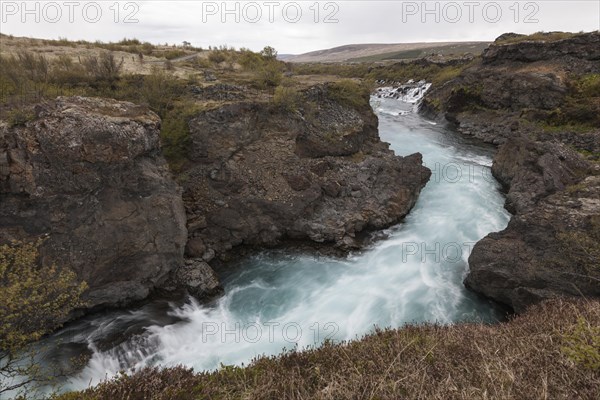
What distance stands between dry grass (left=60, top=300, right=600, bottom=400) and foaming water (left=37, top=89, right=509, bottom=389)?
3781 millimetres

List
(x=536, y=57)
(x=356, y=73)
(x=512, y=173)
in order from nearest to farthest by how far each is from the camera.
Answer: (x=512, y=173) → (x=536, y=57) → (x=356, y=73)

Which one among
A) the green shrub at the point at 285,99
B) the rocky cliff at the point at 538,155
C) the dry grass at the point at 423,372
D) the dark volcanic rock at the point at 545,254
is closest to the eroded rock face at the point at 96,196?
the dry grass at the point at 423,372

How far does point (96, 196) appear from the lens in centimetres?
1159

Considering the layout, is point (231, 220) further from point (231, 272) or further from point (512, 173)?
point (512, 173)

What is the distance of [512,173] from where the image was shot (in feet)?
67.2

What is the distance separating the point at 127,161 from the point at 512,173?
20.5 m

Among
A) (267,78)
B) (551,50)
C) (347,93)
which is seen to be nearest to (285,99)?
(267,78)

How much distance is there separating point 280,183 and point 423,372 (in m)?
11.6

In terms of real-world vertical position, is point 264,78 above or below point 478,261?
above

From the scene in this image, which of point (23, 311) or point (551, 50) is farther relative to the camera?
point (551, 50)

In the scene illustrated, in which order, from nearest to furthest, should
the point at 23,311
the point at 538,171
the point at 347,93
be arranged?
the point at 23,311 < the point at 538,171 < the point at 347,93

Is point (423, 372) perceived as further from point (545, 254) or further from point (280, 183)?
point (280, 183)

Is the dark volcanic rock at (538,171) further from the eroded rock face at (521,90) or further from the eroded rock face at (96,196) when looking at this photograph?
the eroded rock face at (96,196)

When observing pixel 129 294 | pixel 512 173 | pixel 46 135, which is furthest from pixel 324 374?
pixel 512 173
